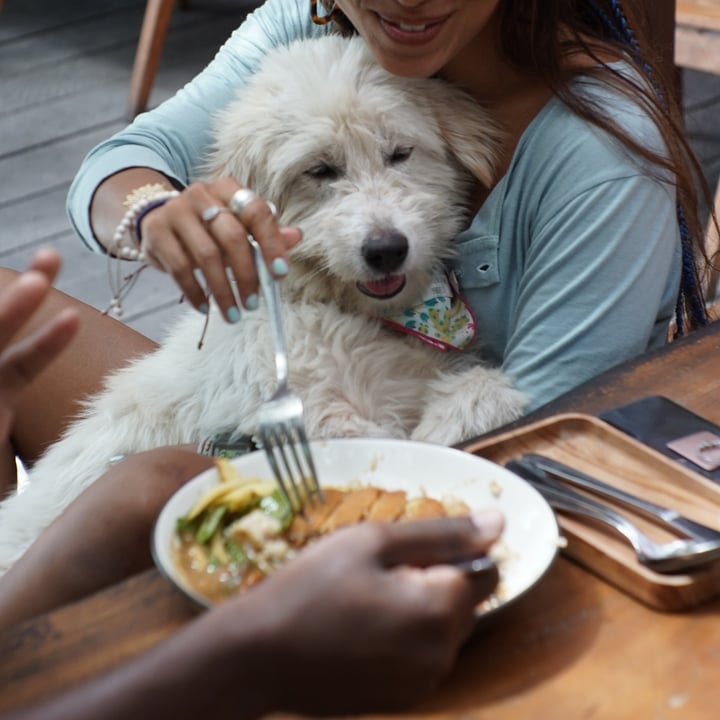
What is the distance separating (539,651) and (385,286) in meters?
0.77

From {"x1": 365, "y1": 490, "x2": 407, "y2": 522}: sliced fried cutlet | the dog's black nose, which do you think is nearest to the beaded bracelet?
the dog's black nose

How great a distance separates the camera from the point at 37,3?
16.5ft

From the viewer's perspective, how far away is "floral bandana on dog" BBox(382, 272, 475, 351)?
1.54 m

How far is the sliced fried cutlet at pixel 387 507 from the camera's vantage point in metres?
0.94

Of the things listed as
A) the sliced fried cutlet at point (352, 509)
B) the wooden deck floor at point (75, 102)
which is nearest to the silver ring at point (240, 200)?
the sliced fried cutlet at point (352, 509)

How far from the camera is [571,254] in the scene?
1.42 m

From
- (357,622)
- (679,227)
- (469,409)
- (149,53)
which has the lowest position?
(149,53)

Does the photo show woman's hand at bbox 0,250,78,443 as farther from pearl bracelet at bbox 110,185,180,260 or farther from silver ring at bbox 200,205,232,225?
pearl bracelet at bbox 110,185,180,260

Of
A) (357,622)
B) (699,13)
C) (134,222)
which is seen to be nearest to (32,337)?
(357,622)

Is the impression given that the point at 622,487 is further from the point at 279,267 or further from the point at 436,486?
the point at 279,267

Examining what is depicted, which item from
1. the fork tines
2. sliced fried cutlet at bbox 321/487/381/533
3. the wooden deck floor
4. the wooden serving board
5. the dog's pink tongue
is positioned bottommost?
the wooden deck floor

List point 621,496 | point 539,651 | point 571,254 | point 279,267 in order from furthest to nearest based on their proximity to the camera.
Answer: point 571,254 < point 279,267 < point 621,496 < point 539,651

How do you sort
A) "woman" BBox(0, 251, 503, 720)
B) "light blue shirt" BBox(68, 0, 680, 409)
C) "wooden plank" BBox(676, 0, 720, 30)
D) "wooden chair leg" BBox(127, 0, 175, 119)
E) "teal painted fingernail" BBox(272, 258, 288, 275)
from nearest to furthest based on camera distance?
"woman" BBox(0, 251, 503, 720), "teal painted fingernail" BBox(272, 258, 288, 275), "light blue shirt" BBox(68, 0, 680, 409), "wooden plank" BBox(676, 0, 720, 30), "wooden chair leg" BBox(127, 0, 175, 119)

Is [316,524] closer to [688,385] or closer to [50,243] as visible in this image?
[688,385]
